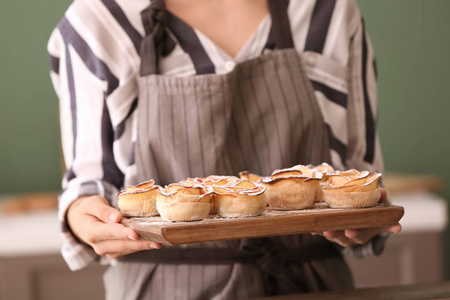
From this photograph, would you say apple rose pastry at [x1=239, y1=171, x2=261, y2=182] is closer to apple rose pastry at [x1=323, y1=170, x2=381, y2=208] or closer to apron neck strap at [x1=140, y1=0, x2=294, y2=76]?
apple rose pastry at [x1=323, y1=170, x2=381, y2=208]

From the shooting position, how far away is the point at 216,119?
1099 millimetres

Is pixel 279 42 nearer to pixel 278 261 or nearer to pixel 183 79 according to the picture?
pixel 183 79

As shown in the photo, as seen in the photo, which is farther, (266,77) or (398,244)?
(398,244)

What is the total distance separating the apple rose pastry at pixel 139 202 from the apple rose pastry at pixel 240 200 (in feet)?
0.31

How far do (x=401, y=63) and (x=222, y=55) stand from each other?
5.63 feet

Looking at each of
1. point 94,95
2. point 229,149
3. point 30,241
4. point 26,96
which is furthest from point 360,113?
point 26,96

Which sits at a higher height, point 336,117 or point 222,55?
point 222,55

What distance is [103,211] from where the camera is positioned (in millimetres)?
928

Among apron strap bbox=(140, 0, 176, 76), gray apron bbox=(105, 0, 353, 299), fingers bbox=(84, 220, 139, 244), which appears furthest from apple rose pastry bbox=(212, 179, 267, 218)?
apron strap bbox=(140, 0, 176, 76)

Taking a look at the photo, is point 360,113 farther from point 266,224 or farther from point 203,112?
point 266,224

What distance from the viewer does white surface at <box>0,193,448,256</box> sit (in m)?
1.85

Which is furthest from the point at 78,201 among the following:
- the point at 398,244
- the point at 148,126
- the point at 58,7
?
the point at 58,7

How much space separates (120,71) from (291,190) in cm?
43

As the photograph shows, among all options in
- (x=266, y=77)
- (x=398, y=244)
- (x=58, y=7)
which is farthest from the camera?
(x=58, y=7)
